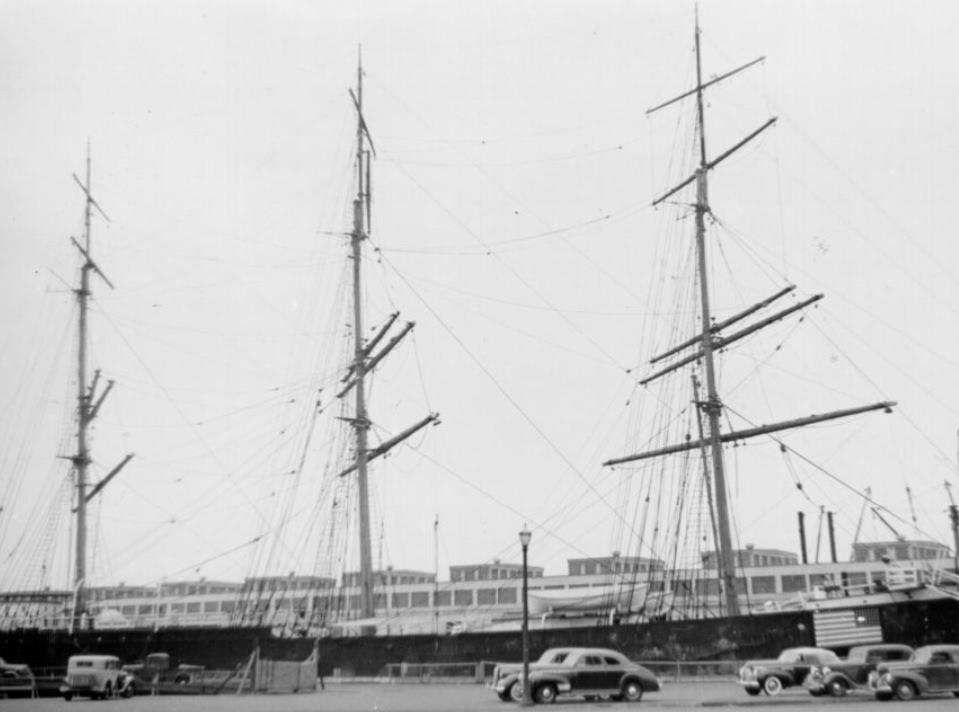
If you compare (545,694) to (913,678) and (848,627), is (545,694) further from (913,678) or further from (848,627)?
(848,627)

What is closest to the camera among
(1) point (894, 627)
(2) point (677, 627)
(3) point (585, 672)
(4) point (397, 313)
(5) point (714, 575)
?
(3) point (585, 672)

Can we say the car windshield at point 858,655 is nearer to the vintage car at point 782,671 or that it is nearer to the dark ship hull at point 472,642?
the vintage car at point 782,671

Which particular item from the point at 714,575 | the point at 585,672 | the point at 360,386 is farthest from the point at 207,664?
the point at 714,575

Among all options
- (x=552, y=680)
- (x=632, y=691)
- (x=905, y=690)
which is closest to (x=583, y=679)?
(x=552, y=680)

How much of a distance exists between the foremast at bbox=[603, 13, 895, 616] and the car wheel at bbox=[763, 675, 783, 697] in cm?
1163

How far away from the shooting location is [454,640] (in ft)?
114

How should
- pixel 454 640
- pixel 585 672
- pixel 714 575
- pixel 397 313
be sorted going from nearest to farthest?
pixel 585 672 → pixel 454 640 → pixel 397 313 → pixel 714 575

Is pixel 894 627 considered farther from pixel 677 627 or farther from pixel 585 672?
pixel 585 672

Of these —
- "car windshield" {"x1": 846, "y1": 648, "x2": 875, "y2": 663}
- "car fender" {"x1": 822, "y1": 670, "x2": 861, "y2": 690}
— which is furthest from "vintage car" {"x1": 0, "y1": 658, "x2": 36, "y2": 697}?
"car windshield" {"x1": 846, "y1": 648, "x2": 875, "y2": 663}

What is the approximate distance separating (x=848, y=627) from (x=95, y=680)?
2014 cm

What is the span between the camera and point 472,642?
111ft

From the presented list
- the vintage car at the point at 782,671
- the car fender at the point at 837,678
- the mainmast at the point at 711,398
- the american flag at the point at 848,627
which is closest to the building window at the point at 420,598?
the mainmast at the point at 711,398

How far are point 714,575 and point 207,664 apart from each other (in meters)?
41.2

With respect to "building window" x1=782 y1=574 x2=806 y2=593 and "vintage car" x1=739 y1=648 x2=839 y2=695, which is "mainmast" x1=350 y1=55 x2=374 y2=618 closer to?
"vintage car" x1=739 y1=648 x2=839 y2=695
